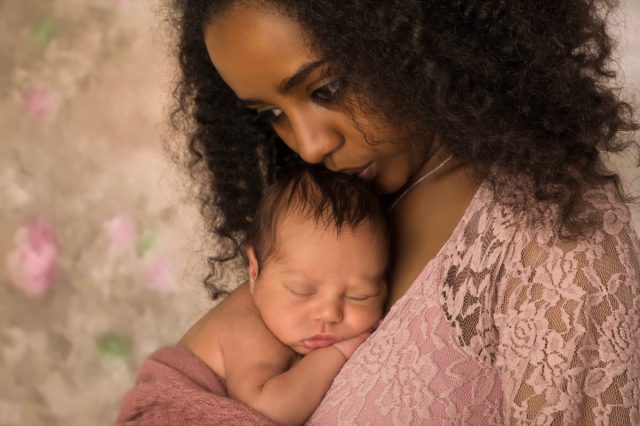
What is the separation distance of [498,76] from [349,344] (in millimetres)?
532

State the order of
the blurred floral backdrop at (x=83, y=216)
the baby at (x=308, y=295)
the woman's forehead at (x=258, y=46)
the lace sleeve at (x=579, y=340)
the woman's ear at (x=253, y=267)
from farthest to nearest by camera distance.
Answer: the blurred floral backdrop at (x=83, y=216) → the woman's ear at (x=253, y=267) → the baby at (x=308, y=295) → the woman's forehead at (x=258, y=46) → the lace sleeve at (x=579, y=340)

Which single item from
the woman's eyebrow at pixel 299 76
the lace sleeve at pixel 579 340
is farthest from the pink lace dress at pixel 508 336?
the woman's eyebrow at pixel 299 76

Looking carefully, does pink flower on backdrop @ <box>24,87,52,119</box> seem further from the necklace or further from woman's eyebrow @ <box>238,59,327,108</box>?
woman's eyebrow @ <box>238,59,327,108</box>

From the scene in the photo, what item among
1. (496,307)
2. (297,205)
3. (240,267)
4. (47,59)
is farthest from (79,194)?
(496,307)

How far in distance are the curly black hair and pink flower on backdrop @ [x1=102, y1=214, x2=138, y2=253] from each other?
1.50 meters

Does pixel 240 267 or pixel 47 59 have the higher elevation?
pixel 47 59

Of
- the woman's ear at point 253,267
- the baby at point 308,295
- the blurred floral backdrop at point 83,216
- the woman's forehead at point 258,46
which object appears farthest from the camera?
the blurred floral backdrop at point 83,216

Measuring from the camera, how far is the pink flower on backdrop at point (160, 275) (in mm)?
3047

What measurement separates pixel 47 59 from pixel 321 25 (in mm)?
1674

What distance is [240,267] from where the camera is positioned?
2.36m

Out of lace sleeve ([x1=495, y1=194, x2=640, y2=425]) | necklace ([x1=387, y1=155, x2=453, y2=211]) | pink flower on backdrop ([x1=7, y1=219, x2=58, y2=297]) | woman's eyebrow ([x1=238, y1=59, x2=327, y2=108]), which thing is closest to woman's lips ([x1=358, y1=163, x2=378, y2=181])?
necklace ([x1=387, y1=155, x2=453, y2=211])

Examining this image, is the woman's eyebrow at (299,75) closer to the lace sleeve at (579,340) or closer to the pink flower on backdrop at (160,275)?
the lace sleeve at (579,340)

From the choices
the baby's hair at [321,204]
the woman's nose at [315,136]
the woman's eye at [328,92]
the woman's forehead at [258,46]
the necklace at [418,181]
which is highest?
the woman's forehead at [258,46]

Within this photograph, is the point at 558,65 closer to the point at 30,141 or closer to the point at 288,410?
the point at 288,410
